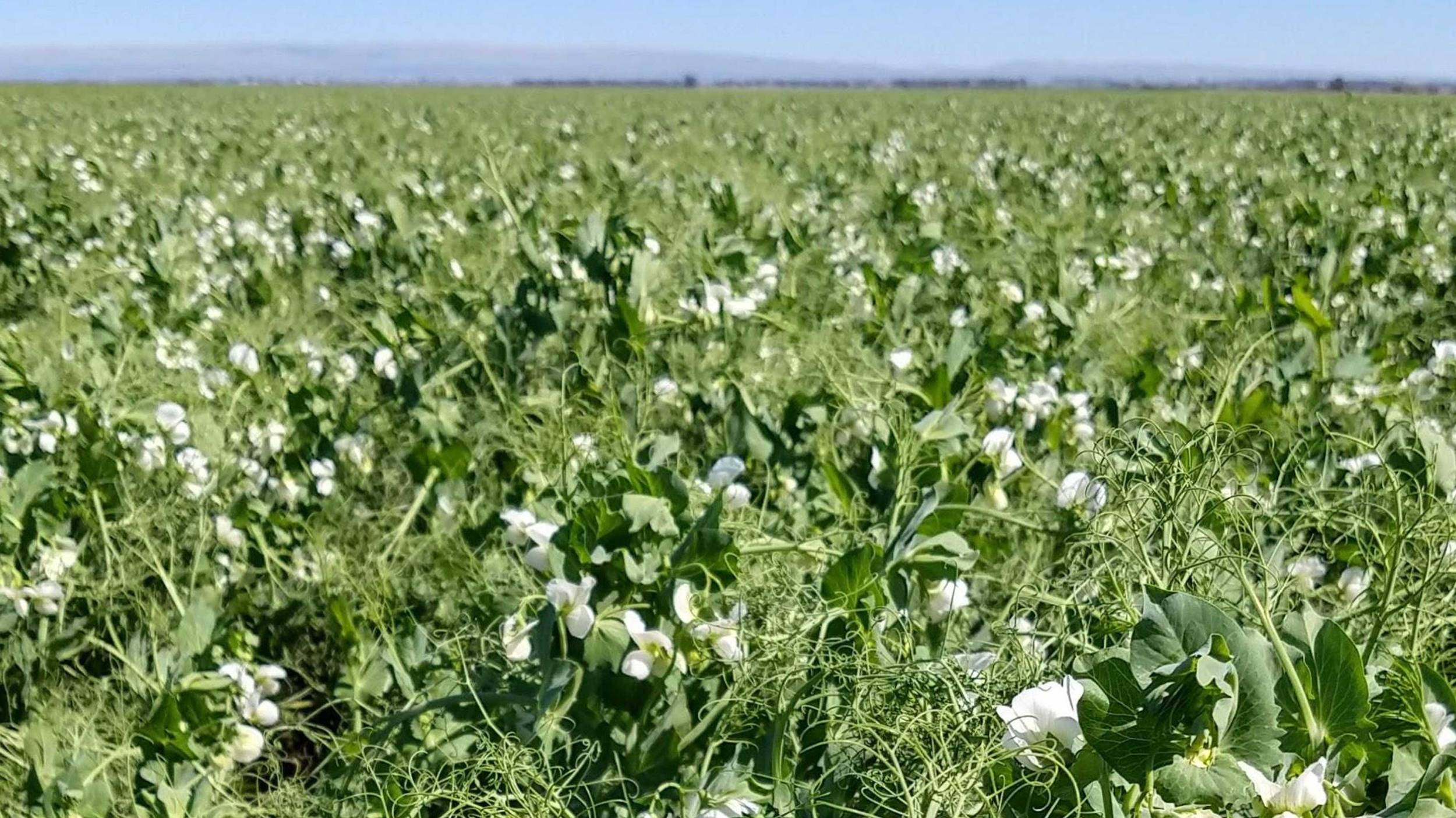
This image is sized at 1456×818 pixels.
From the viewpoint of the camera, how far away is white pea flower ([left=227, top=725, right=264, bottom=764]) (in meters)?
1.86

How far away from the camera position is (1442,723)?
1.08 metres

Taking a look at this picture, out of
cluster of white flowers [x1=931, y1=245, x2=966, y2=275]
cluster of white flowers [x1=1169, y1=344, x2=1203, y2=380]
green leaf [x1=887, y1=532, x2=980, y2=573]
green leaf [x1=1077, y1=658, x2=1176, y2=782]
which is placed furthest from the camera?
cluster of white flowers [x1=931, y1=245, x2=966, y2=275]

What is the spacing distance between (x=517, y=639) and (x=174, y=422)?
4.33ft

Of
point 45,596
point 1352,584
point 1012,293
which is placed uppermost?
point 1012,293

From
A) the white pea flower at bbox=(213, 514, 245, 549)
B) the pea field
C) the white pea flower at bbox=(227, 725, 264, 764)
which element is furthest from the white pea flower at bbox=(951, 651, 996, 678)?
the white pea flower at bbox=(213, 514, 245, 549)

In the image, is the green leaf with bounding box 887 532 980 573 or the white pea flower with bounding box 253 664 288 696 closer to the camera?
the green leaf with bounding box 887 532 980 573

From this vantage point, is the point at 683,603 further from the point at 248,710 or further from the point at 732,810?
the point at 248,710

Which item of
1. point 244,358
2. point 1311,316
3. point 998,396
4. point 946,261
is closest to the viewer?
point 998,396

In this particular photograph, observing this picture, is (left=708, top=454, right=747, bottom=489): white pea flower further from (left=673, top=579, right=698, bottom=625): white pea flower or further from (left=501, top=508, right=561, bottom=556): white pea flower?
(left=673, top=579, right=698, bottom=625): white pea flower

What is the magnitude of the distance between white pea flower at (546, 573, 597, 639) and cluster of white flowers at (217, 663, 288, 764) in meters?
0.67

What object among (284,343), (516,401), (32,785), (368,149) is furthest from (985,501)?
(368,149)

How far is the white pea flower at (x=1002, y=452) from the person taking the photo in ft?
6.50

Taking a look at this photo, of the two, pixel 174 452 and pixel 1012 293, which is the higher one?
pixel 1012 293

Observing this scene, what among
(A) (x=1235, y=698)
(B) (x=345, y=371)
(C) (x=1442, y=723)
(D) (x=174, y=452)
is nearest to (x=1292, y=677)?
(A) (x=1235, y=698)
